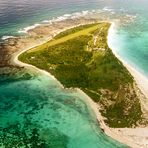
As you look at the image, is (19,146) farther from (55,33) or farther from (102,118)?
(55,33)

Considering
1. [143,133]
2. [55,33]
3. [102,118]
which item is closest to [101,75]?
[102,118]

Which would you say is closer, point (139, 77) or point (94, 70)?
point (139, 77)

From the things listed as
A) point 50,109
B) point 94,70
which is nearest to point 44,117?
point 50,109

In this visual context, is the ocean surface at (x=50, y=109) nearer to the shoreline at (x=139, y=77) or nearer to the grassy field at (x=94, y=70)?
the shoreline at (x=139, y=77)

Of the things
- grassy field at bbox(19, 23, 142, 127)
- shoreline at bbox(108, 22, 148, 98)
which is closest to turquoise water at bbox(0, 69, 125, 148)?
grassy field at bbox(19, 23, 142, 127)

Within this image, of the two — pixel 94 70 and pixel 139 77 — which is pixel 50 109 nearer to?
pixel 94 70

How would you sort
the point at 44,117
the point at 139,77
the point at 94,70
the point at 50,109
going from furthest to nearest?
the point at 94,70 < the point at 139,77 < the point at 50,109 < the point at 44,117
